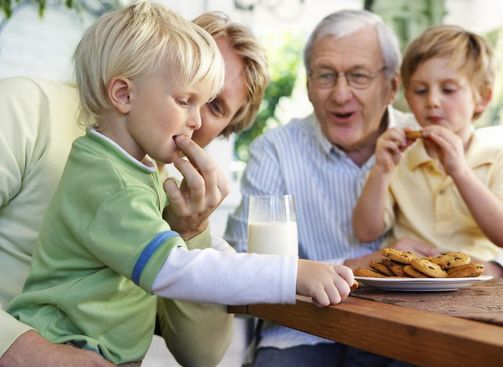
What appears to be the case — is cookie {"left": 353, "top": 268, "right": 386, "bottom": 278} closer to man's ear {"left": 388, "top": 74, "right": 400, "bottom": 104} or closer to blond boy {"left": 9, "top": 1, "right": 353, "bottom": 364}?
blond boy {"left": 9, "top": 1, "right": 353, "bottom": 364}

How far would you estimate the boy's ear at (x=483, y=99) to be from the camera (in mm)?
2305

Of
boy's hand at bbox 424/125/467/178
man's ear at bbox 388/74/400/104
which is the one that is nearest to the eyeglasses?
man's ear at bbox 388/74/400/104

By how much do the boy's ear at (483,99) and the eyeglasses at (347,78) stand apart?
344mm

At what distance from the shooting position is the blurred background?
10.2 feet

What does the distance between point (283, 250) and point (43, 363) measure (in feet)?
1.81

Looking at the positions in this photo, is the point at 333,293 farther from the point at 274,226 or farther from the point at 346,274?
the point at 274,226

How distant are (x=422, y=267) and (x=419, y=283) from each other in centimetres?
4

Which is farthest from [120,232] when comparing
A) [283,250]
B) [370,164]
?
[370,164]

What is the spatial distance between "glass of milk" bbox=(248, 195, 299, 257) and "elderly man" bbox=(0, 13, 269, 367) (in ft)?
0.33

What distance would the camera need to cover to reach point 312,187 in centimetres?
236

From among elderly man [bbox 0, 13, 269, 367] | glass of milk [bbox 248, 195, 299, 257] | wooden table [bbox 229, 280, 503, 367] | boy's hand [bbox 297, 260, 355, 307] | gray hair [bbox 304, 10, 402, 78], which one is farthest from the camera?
gray hair [bbox 304, 10, 402, 78]

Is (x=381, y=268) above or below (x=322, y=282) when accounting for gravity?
below

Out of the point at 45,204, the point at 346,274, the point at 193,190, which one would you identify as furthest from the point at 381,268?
the point at 45,204

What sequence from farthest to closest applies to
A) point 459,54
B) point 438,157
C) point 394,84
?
point 394,84
point 459,54
point 438,157
